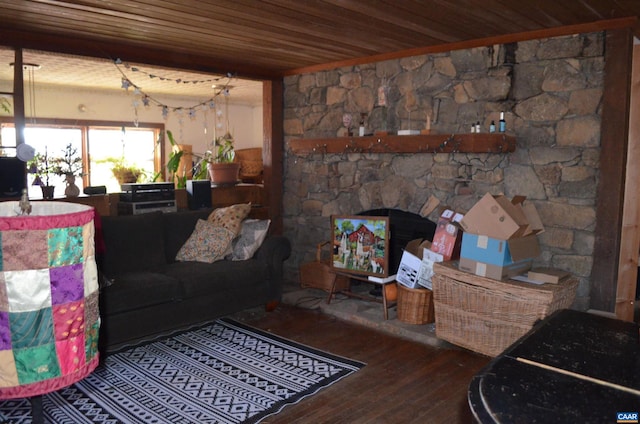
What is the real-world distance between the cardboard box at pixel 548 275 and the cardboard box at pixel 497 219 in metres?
0.27

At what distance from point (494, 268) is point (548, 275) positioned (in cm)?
35

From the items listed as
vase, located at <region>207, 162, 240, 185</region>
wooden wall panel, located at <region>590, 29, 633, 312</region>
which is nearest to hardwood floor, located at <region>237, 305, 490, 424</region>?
wooden wall panel, located at <region>590, 29, 633, 312</region>

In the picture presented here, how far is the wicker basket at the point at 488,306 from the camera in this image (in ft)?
10.7

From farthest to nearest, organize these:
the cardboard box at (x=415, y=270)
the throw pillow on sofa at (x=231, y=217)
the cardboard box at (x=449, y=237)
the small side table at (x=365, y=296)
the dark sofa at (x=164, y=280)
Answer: the throw pillow on sofa at (x=231, y=217)
the small side table at (x=365, y=296)
the cardboard box at (x=415, y=270)
the cardboard box at (x=449, y=237)
the dark sofa at (x=164, y=280)

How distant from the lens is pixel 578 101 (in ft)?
11.8

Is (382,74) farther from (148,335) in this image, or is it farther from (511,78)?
(148,335)

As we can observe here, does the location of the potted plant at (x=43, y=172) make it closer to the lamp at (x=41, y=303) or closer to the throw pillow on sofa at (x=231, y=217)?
the throw pillow on sofa at (x=231, y=217)

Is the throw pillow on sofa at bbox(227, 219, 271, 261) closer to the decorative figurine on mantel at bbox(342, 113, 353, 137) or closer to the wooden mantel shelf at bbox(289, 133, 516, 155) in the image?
the wooden mantel shelf at bbox(289, 133, 516, 155)

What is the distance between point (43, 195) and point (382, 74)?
9.87 feet

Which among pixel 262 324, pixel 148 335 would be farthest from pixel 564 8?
pixel 148 335

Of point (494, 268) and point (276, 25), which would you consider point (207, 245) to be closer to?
point (276, 25)

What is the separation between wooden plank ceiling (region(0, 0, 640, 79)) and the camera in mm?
3049

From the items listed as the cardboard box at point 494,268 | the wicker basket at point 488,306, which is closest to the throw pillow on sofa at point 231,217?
the wicker basket at point 488,306

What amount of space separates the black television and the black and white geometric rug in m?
1.37
